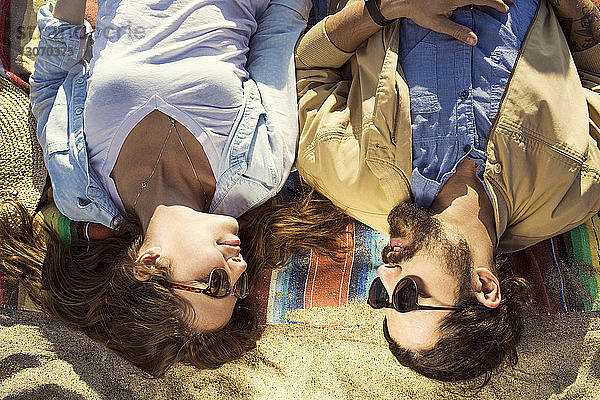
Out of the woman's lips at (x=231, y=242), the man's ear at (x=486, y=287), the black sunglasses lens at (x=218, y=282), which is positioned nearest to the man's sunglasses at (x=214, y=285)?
the black sunglasses lens at (x=218, y=282)

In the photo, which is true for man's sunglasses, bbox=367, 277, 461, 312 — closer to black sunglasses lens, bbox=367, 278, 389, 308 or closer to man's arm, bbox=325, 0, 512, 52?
black sunglasses lens, bbox=367, 278, 389, 308

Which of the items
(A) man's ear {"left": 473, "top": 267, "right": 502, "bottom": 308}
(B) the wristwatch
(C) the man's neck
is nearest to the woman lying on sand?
(B) the wristwatch

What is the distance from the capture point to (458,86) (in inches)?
89.6

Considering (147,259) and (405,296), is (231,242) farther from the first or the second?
(405,296)

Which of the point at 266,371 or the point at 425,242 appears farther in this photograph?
the point at 266,371

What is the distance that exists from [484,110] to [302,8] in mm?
1177

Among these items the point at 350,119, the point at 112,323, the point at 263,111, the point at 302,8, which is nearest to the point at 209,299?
→ the point at 112,323

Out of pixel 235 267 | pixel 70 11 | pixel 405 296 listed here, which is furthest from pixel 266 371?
pixel 70 11

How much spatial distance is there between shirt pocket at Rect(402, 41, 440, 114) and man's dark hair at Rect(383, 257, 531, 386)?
79 centimetres

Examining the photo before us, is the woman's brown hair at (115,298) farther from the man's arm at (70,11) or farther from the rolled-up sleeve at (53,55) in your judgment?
the man's arm at (70,11)

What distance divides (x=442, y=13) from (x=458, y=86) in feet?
1.04

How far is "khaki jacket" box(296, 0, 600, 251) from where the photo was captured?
2211 mm

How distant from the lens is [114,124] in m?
2.46

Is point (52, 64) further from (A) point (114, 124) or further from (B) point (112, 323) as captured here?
(B) point (112, 323)
